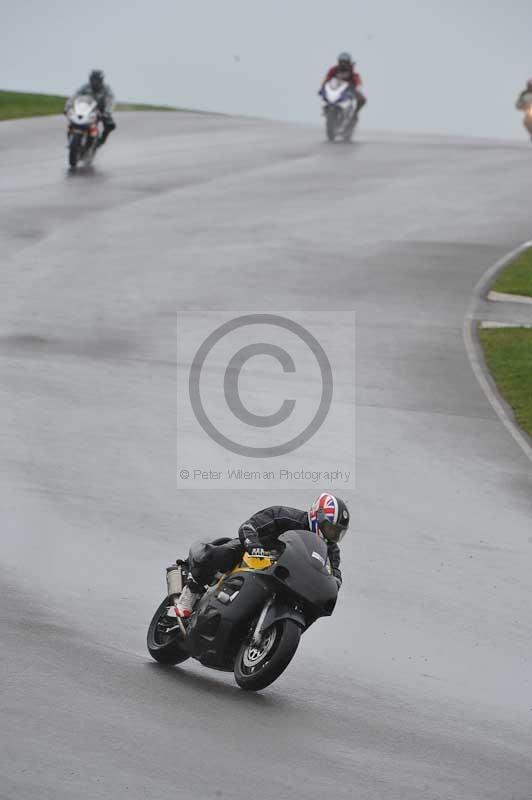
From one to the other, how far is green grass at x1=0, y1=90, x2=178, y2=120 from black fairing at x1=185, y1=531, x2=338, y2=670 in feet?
129

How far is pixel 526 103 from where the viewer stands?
47312mm

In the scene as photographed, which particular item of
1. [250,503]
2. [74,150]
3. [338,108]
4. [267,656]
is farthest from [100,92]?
[267,656]

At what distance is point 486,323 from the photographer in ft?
80.0

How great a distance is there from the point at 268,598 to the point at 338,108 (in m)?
34.6

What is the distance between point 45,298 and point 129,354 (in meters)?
3.87

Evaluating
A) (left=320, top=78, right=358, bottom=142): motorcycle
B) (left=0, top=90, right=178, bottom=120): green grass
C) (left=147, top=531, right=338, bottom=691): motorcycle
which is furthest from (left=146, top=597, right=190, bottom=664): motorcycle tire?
(left=0, top=90, right=178, bottom=120): green grass

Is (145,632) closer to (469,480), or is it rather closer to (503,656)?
(503,656)

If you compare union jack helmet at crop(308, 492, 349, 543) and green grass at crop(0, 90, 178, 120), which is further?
green grass at crop(0, 90, 178, 120)

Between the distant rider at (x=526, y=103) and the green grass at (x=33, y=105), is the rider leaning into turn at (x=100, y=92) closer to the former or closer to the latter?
the green grass at (x=33, y=105)

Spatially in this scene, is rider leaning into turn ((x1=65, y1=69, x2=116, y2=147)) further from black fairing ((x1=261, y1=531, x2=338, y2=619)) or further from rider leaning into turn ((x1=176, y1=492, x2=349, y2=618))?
black fairing ((x1=261, y1=531, x2=338, y2=619))

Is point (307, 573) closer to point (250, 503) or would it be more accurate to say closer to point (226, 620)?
point (226, 620)

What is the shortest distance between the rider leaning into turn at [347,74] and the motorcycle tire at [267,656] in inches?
1355

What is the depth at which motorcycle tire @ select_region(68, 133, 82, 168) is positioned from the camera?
3603 cm

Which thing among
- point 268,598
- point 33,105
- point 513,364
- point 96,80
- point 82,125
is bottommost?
point 513,364
